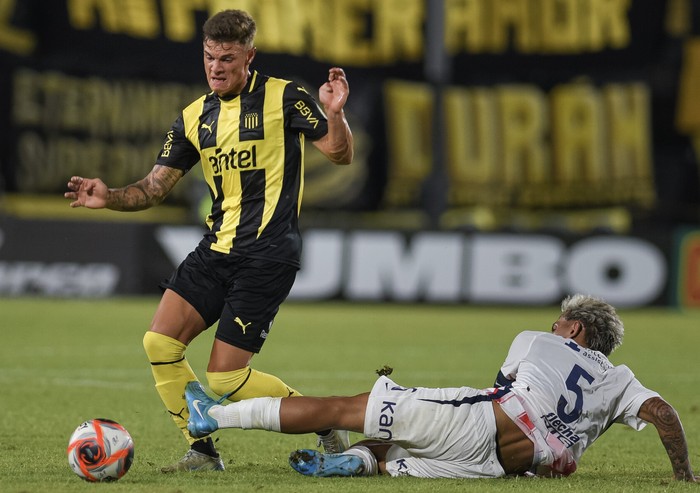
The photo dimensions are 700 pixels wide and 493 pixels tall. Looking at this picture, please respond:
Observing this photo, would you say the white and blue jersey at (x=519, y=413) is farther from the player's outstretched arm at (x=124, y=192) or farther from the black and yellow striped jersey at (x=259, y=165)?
the player's outstretched arm at (x=124, y=192)

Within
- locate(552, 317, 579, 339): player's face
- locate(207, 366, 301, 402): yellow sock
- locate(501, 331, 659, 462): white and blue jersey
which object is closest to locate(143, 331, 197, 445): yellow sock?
locate(207, 366, 301, 402): yellow sock

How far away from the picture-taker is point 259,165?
5578 millimetres

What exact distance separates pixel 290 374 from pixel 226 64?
15.8ft

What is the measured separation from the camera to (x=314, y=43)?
24.7 metres

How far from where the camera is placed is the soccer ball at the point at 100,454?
4992mm

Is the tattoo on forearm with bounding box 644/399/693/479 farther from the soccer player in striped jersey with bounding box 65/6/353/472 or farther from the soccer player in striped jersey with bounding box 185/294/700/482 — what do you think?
the soccer player in striped jersey with bounding box 65/6/353/472

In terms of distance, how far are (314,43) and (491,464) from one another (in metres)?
20.2

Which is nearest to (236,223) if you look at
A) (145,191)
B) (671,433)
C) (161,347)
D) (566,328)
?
(145,191)

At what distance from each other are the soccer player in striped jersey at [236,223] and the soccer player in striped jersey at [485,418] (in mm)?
304

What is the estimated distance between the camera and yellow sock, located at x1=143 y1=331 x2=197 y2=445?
5.46 meters

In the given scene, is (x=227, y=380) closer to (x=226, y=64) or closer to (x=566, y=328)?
(x=226, y=64)

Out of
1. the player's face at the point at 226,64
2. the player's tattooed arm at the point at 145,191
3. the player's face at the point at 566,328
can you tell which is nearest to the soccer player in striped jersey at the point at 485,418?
the player's face at the point at 566,328

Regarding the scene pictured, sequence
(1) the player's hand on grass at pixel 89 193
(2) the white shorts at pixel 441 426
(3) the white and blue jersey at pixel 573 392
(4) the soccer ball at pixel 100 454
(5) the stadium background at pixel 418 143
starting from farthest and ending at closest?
1. (5) the stadium background at pixel 418 143
2. (1) the player's hand on grass at pixel 89 193
3. (3) the white and blue jersey at pixel 573 392
4. (2) the white shorts at pixel 441 426
5. (4) the soccer ball at pixel 100 454

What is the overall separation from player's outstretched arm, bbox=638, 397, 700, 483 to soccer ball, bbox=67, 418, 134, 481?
2189 mm
